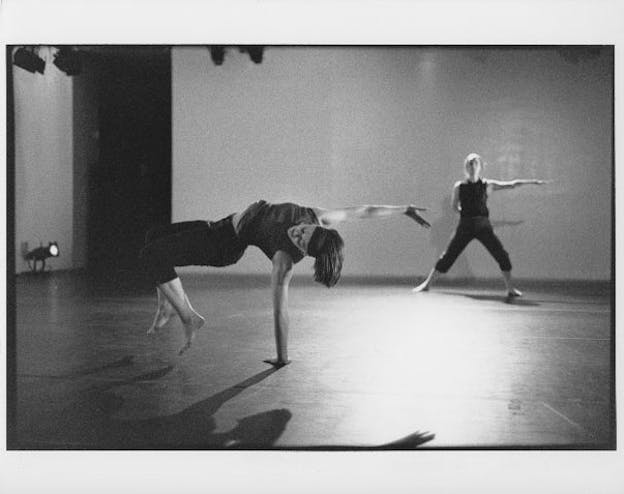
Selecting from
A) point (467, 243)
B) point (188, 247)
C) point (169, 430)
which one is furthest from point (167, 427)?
point (467, 243)

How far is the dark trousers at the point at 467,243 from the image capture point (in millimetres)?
2969

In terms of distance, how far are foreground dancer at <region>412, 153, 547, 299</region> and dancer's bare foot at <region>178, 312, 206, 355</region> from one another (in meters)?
1.03

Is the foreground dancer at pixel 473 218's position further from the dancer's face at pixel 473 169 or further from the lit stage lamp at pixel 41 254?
the lit stage lamp at pixel 41 254

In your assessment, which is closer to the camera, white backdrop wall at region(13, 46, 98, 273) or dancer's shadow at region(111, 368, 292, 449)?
dancer's shadow at region(111, 368, 292, 449)

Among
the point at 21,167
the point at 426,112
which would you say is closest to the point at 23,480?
the point at 21,167

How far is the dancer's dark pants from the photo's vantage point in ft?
9.64

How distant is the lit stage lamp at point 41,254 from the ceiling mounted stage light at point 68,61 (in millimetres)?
794

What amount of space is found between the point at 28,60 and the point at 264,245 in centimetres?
132

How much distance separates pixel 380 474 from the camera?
107 inches

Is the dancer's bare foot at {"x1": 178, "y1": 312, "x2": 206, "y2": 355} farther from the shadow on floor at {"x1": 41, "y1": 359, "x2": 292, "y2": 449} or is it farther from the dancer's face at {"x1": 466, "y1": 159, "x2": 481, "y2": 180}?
the dancer's face at {"x1": 466, "y1": 159, "x2": 481, "y2": 180}

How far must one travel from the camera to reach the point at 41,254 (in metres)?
2.89

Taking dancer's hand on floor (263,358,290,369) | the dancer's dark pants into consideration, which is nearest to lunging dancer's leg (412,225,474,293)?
dancer's hand on floor (263,358,290,369)

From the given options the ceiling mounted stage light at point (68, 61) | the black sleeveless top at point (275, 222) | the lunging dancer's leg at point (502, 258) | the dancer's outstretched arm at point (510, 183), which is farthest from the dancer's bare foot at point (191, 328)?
the dancer's outstretched arm at point (510, 183)
